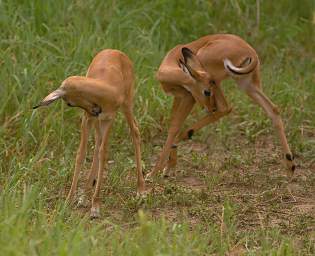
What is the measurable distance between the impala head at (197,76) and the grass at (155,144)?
603 millimetres

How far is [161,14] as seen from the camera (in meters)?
9.38

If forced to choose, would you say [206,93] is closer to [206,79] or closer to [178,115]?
[206,79]

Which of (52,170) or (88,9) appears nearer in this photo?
(52,170)

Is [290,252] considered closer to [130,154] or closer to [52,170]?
[52,170]

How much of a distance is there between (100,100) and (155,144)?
2.06m

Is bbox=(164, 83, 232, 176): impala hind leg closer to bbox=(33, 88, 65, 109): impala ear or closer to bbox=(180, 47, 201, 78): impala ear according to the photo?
bbox=(180, 47, 201, 78): impala ear

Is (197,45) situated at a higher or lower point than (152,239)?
higher

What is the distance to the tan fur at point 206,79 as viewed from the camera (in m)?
6.86

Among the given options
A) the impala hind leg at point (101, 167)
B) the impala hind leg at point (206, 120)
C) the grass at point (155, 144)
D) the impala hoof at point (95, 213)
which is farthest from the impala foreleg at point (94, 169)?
the impala hind leg at point (206, 120)

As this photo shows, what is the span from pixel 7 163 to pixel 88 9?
8.73 feet

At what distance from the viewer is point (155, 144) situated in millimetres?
7707

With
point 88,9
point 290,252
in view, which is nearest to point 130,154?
point 88,9

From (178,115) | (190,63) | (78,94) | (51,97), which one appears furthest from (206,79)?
(51,97)

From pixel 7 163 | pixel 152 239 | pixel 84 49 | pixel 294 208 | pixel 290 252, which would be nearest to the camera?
pixel 152 239
